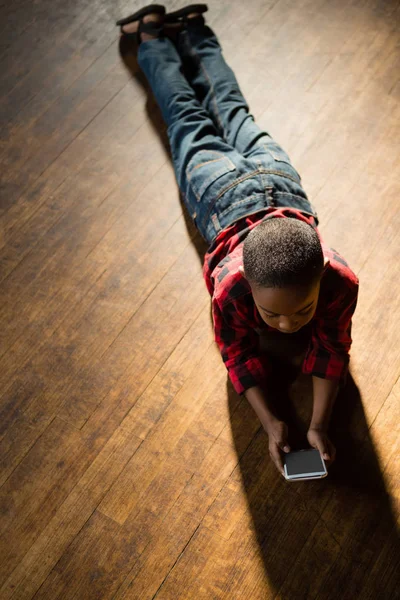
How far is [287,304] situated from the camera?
2.71ft

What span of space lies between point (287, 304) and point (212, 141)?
65 centimetres

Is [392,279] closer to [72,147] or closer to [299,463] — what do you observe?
[299,463]

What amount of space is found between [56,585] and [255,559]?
1.31 ft

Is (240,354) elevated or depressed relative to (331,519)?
elevated

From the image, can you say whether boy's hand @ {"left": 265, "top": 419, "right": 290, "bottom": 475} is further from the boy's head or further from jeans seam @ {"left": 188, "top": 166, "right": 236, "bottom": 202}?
jeans seam @ {"left": 188, "top": 166, "right": 236, "bottom": 202}

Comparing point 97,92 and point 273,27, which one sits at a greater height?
point 97,92

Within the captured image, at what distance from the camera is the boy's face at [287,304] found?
2.68ft

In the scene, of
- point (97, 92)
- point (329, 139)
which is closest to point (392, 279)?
point (329, 139)

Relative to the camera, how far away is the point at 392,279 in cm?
127

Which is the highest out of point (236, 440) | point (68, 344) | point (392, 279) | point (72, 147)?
point (72, 147)

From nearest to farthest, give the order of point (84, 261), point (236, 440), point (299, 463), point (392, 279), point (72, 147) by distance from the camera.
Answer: point (299, 463)
point (236, 440)
point (392, 279)
point (84, 261)
point (72, 147)

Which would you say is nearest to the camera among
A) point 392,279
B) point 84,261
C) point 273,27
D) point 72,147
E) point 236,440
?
point 236,440

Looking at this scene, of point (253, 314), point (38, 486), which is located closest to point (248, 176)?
point (253, 314)

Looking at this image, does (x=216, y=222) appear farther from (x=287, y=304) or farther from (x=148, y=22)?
(x=148, y=22)
